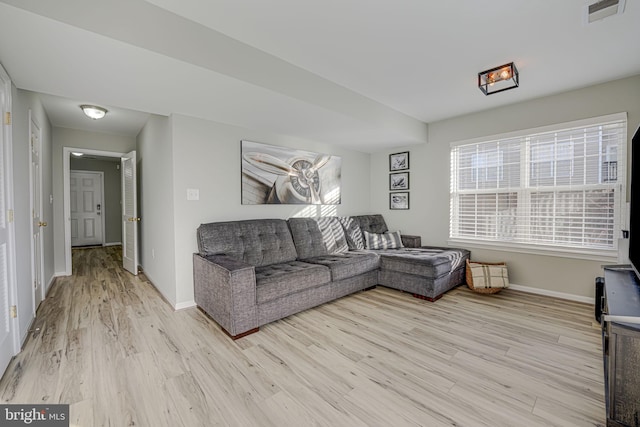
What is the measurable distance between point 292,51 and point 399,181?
2.99m

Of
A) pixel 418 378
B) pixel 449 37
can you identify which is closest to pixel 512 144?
pixel 449 37

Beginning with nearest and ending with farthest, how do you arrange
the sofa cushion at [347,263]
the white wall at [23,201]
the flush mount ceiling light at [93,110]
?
the white wall at [23,201] → the sofa cushion at [347,263] → the flush mount ceiling light at [93,110]

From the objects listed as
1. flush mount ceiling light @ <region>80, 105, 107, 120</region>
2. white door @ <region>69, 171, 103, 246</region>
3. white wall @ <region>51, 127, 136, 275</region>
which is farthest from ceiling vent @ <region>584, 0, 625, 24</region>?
white door @ <region>69, 171, 103, 246</region>

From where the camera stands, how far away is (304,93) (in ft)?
8.56

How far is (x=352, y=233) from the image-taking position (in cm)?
429

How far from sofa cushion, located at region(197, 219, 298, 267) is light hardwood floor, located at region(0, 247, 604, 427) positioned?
708mm

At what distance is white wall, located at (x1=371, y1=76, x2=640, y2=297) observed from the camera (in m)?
2.91

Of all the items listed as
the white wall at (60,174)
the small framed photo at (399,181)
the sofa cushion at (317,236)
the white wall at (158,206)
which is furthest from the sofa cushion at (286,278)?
the white wall at (60,174)

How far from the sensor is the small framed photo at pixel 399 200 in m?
4.61

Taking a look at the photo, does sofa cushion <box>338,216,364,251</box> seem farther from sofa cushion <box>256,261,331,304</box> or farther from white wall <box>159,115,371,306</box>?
sofa cushion <box>256,261,331,304</box>

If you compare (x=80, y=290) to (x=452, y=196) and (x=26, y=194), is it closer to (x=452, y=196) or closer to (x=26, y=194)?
(x=26, y=194)

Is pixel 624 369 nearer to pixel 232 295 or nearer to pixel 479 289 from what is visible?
pixel 479 289

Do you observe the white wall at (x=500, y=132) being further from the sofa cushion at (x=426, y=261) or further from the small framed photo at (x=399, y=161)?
the sofa cushion at (x=426, y=261)

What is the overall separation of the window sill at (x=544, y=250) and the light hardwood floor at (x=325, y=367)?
1.76 feet
